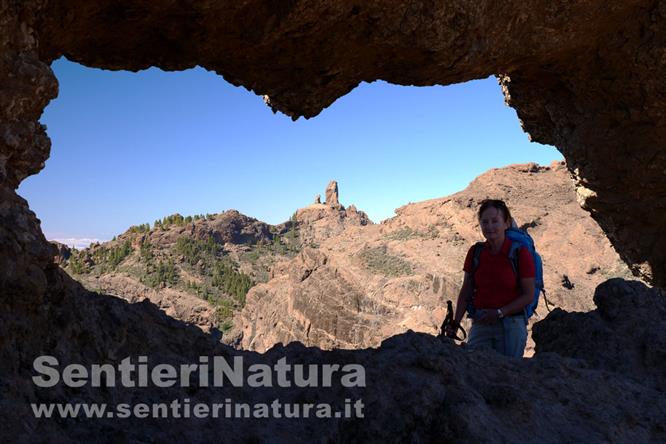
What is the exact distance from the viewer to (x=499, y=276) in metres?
3.91

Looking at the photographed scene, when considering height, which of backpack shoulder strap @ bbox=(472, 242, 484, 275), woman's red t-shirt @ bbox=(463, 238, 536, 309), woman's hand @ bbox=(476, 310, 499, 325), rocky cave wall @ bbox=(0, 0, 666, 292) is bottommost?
woman's hand @ bbox=(476, 310, 499, 325)

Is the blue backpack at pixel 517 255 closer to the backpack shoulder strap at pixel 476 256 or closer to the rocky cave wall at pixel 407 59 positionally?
the backpack shoulder strap at pixel 476 256

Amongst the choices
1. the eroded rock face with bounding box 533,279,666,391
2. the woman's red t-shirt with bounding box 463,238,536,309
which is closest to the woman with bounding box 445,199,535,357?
the woman's red t-shirt with bounding box 463,238,536,309

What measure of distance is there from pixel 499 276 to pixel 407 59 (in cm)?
358

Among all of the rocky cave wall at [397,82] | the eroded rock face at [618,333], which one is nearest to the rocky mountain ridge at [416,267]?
the rocky cave wall at [397,82]

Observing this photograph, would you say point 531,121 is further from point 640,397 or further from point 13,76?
point 13,76

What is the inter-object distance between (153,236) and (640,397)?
74.2m

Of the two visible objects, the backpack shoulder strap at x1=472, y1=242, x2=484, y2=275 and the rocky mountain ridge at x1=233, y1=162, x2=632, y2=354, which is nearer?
the backpack shoulder strap at x1=472, y1=242, x2=484, y2=275

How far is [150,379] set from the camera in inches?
98.7

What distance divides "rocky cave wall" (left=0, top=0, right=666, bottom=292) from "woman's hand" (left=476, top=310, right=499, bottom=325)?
10.0 ft

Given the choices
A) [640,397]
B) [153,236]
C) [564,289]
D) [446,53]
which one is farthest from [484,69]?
[153,236]

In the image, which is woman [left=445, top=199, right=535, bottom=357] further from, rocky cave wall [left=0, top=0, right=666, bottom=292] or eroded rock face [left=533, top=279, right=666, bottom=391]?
rocky cave wall [left=0, top=0, right=666, bottom=292]

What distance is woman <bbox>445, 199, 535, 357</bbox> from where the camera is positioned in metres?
3.83

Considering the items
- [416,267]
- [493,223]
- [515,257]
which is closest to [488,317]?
[515,257]
